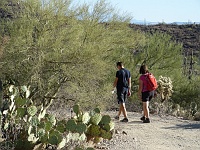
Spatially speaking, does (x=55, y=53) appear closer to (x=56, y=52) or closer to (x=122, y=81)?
(x=56, y=52)

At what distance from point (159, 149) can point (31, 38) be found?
5.38 meters

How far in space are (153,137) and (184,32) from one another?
1839 inches

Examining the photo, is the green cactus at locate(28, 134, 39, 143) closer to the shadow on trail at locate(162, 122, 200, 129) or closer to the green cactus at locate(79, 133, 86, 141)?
the green cactus at locate(79, 133, 86, 141)

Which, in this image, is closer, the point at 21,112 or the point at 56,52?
the point at 21,112

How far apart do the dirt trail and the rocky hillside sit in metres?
37.4

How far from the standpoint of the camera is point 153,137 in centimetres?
920

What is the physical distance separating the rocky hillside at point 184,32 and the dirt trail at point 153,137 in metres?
37.4

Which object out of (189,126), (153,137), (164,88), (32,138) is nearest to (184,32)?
(164,88)

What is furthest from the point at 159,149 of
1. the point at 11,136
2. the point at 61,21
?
the point at 61,21

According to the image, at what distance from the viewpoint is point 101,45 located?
41.8 ft

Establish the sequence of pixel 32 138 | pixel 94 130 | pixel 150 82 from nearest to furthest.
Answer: pixel 32 138 < pixel 94 130 < pixel 150 82

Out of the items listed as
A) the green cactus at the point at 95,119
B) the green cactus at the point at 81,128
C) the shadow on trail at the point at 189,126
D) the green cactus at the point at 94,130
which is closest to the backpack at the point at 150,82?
the shadow on trail at the point at 189,126

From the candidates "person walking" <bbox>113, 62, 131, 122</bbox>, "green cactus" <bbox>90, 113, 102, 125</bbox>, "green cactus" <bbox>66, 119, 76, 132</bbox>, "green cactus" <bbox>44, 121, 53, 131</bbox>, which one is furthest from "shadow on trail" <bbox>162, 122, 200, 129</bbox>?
"green cactus" <bbox>44, 121, 53, 131</bbox>

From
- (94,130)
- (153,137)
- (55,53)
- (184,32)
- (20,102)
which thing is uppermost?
(184,32)
